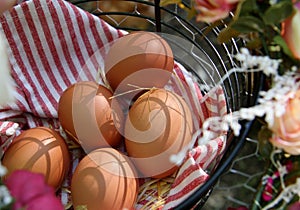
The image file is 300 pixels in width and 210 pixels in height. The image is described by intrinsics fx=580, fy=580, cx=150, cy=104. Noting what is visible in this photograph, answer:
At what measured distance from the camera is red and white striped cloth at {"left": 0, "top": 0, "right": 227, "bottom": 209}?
1.86 ft

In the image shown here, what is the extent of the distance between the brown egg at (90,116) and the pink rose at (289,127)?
0.21 meters

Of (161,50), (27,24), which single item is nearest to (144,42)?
(161,50)

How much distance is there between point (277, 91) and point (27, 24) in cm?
33

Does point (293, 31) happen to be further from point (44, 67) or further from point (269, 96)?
point (44, 67)

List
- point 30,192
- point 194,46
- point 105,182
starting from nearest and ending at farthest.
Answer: point 30,192
point 105,182
point 194,46

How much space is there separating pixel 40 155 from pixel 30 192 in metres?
0.17

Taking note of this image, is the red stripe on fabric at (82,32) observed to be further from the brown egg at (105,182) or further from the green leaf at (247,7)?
the green leaf at (247,7)

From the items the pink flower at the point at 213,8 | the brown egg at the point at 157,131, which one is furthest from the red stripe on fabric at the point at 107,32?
the pink flower at the point at 213,8

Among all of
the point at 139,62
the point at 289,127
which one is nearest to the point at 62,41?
the point at 139,62

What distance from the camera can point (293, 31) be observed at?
329 mm

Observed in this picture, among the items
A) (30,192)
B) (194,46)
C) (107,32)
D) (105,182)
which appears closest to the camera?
(30,192)

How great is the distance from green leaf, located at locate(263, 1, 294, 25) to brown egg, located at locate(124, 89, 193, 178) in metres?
0.16

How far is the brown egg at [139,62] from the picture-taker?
52cm

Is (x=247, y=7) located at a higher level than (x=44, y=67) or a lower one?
higher
